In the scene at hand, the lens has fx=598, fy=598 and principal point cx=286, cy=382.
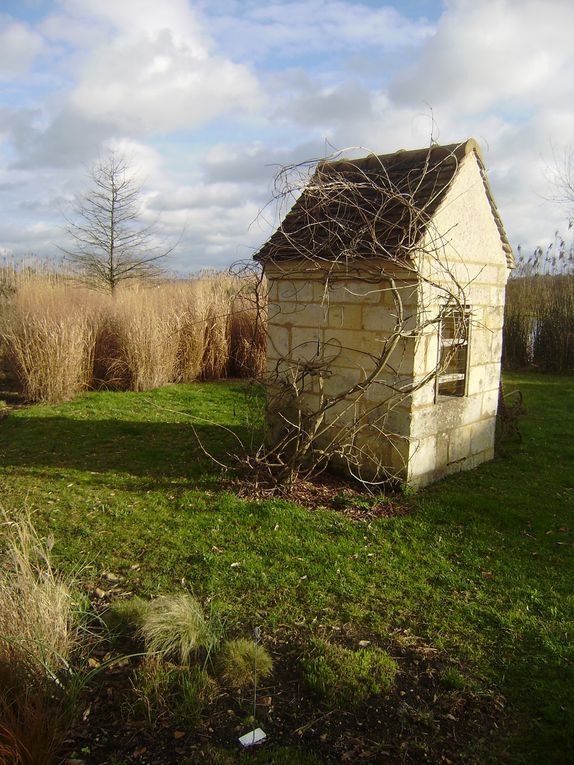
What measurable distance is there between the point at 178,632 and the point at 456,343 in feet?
14.9

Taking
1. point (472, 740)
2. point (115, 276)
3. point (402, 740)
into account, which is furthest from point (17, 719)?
point (115, 276)

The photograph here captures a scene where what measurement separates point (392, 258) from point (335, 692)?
402 centimetres

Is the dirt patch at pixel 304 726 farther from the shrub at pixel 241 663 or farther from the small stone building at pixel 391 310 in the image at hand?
the small stone building at pixel 391 310

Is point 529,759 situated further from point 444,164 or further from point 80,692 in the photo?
point 444,164

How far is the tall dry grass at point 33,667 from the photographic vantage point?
8.95 feet

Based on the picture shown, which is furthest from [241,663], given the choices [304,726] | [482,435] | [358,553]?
[482,435]

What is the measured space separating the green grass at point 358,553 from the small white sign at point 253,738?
95cm

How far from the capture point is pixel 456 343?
671cm

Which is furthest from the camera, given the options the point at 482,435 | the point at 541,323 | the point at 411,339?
the point at 541,323

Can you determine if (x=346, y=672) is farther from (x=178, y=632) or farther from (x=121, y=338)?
(x=121, y=338)

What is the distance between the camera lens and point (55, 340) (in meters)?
11.1

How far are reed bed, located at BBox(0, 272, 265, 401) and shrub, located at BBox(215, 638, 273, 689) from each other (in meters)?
7.26

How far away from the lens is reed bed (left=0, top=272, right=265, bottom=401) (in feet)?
36.9

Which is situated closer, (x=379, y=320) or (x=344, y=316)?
(x=379, y=320)
